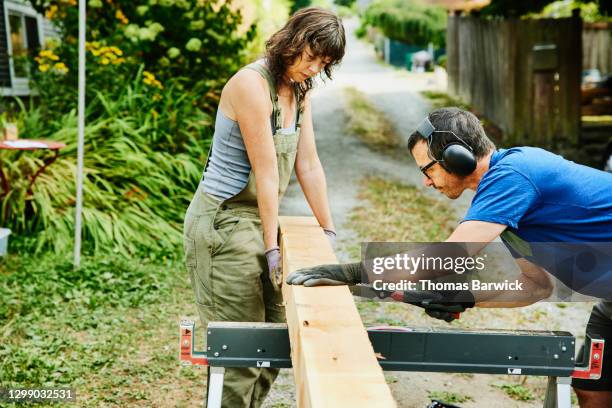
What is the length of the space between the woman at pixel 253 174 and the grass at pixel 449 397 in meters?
1.63

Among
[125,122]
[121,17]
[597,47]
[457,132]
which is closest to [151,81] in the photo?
[125,122]

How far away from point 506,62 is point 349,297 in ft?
36.8

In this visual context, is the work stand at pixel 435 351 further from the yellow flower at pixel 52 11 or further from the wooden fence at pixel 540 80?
the wooden fence at pixel 540 80

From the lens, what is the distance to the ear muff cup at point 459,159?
2650mm

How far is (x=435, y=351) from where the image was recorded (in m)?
2.87

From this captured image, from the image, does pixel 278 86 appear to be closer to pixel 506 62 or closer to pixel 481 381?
pixel 481 381

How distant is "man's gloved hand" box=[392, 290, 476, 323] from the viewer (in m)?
2.73

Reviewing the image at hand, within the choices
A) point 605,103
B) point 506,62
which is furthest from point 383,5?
point 506,62

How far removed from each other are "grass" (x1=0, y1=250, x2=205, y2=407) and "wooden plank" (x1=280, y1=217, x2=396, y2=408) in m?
1.83

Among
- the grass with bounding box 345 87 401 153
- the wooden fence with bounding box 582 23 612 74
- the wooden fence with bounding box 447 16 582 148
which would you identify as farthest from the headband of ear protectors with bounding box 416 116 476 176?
the wooden fence with bounding box 582 23 612 74

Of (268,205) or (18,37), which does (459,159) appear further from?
(18,37)

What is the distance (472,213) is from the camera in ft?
8.46

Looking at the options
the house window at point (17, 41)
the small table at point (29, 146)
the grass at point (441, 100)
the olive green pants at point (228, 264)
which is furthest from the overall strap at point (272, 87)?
the grass at point (441, 100)

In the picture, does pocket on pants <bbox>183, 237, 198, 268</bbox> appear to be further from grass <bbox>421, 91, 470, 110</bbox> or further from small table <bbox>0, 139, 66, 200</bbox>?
grass <bbox>421, 91, 470, 110</bbox>
